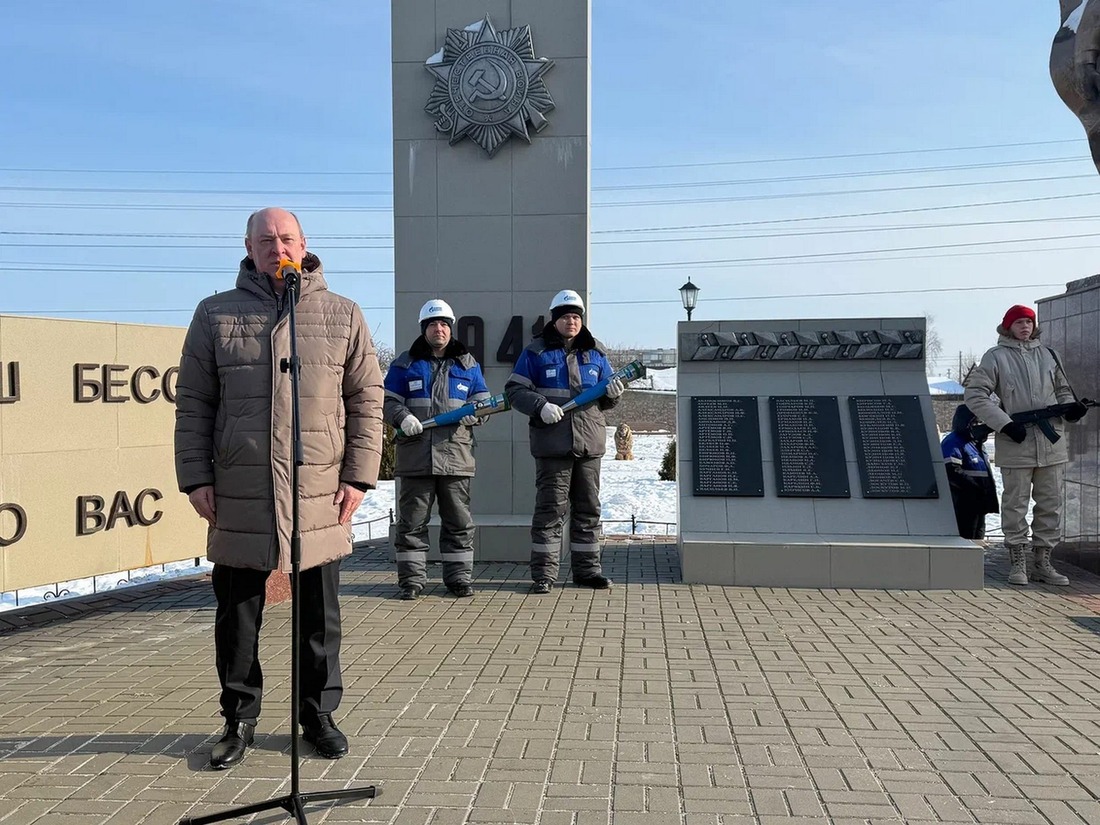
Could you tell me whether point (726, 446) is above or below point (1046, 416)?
below

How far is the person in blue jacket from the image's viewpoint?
28.9ft

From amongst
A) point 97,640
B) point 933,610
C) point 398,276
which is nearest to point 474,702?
point 97,640

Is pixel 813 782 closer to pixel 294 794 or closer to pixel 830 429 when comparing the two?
pixel 294 794

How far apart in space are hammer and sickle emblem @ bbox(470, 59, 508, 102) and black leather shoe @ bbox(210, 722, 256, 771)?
6196 millimetres

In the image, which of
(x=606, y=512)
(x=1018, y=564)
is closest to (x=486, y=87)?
(x=1018, y=564)

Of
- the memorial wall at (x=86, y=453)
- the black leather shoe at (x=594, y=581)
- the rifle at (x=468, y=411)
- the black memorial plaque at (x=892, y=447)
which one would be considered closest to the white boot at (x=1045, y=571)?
the black memorial plaque at (x=892, y=447)

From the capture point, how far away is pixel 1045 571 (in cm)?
743

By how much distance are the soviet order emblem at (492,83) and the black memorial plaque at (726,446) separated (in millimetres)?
2918

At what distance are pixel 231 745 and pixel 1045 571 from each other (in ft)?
20.6

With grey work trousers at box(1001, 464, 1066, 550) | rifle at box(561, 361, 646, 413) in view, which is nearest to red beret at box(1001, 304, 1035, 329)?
grey work trousers at box(1001, 464, 1066, 550)

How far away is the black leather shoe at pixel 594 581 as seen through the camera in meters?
7.13

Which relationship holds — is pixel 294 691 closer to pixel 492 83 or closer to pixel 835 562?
pixel 835 562

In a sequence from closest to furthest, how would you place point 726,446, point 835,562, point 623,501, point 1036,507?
point 835,562, point 1036,507, point 726,446, point 623,501

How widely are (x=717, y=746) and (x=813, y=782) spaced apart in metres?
0.47
